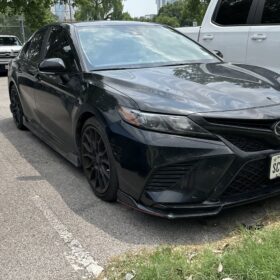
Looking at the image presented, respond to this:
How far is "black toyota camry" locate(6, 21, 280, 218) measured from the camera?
10.3 ft

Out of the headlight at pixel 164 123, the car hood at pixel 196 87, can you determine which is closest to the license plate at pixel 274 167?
the car hood at pixel 196 87

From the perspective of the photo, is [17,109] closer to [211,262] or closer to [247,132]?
[247,132]

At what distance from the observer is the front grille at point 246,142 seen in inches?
124

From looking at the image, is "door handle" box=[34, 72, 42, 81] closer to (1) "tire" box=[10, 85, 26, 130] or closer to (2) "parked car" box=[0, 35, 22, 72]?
(1) "tire" box=[10, 85, 26, 130]

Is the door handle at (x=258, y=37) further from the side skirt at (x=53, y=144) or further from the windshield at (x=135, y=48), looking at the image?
the side skirt at (x=53, y=144)

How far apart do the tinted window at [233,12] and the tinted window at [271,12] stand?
0.86 ft

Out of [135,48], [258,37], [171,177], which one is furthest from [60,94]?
[258,37]

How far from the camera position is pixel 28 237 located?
11.3ft

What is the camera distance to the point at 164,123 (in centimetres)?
321

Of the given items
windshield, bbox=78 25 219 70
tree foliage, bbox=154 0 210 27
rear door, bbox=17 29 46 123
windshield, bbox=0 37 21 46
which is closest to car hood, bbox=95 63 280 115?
windshield, bbox=78 25 219 70

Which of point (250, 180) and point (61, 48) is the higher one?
point (61, 48)

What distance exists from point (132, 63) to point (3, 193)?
5.61 ft

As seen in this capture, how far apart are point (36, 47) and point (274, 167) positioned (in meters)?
3.74

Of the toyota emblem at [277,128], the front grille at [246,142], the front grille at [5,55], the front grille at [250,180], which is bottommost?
the front grille at [5,55]
